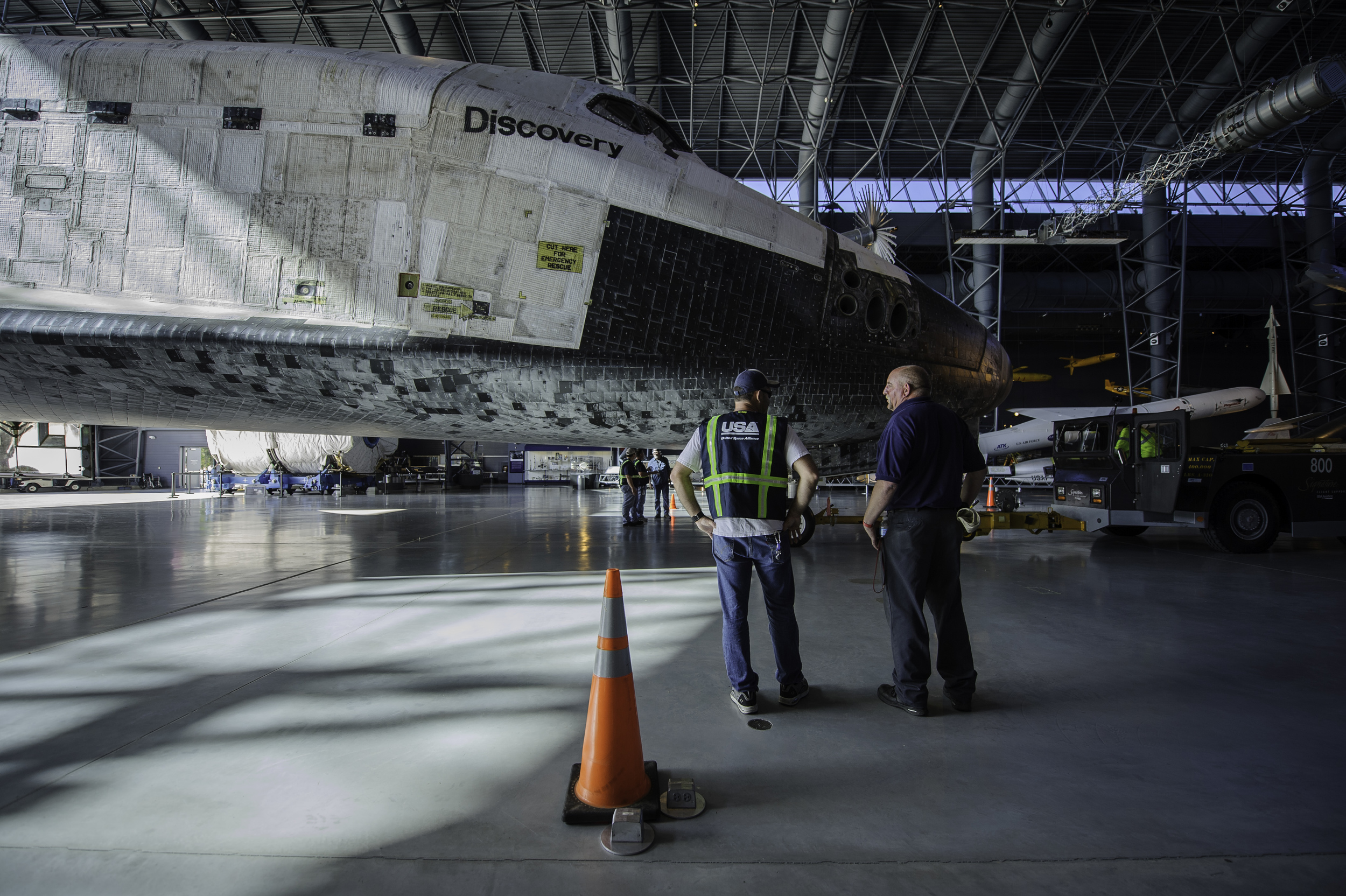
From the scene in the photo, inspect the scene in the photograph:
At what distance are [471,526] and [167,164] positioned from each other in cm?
683

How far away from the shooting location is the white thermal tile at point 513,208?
4.33 meters

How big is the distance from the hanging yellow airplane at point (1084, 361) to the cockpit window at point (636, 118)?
32.1 meters

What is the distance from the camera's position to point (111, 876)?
1.51m

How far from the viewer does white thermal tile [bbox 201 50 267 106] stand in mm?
4266

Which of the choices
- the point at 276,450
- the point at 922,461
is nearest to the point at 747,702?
the point at 922,461

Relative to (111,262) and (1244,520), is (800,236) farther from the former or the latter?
(1244,520)

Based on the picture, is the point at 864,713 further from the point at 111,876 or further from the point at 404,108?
the point at 404,108

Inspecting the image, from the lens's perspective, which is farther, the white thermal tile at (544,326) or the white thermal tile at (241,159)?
the white thermal tile at (544,326)

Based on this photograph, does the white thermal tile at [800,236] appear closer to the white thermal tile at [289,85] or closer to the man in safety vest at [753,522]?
the man in safety vest at [753,522]

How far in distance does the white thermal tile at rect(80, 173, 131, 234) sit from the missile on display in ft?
73.4

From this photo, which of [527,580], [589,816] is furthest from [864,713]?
[527,580]

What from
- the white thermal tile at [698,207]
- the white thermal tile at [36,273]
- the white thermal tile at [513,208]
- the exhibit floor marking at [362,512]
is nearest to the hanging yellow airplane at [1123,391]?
the exhibit floor marking at [362,512]

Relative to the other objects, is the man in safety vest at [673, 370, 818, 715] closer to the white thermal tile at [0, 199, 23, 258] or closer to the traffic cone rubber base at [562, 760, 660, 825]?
the traffic cone rubber base at [562, 760, 660, 825]

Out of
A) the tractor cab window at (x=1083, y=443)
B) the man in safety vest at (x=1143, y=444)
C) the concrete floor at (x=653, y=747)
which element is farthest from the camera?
the tractor cab window at (x=1083, y=443)
